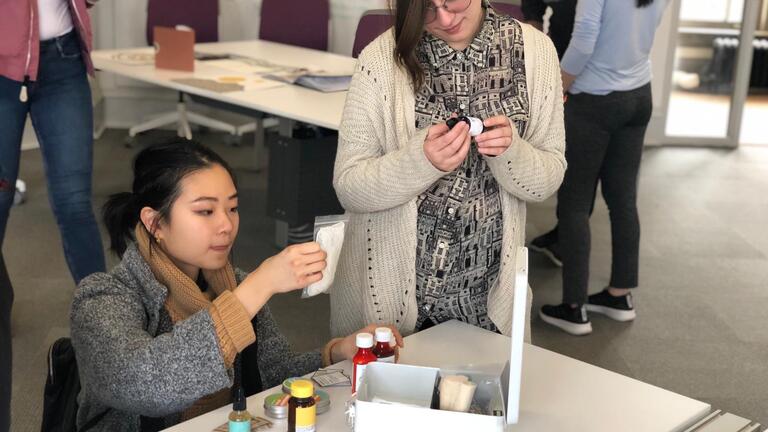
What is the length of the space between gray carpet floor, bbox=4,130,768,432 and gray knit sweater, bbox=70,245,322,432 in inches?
54.2

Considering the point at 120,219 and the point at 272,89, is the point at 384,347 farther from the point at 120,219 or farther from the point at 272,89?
the point at 272,89

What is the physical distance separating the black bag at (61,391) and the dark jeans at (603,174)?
2.30 meters

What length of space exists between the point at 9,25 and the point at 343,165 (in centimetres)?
142

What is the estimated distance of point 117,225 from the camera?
193cm

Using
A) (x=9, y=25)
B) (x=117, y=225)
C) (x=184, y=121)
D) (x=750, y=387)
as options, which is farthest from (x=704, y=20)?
(x=117, y=225)

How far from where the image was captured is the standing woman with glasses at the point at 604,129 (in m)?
3.51

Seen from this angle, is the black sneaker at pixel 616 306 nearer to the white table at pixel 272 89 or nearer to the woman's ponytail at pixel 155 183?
the white table at pixel 272 89

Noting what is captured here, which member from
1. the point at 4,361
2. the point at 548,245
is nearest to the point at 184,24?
the point at 548,245

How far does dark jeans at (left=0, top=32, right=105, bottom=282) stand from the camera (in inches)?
119

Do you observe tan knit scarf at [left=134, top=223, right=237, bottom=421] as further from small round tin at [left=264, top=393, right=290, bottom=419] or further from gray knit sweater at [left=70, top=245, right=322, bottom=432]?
small round tin at [left=264, top=393, right=290, bottom=419]

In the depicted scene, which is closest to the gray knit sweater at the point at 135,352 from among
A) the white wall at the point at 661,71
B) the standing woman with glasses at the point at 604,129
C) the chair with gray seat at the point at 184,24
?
the standing woman with glasses at the point at 604,129

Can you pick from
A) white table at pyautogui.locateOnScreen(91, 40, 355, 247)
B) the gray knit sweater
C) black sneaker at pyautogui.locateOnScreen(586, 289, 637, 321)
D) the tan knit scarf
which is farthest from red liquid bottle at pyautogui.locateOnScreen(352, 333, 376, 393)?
black sneaker at pyautogui.locateOnScreen(586, 289, 637, 321)

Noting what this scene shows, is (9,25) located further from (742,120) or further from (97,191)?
(742,120)

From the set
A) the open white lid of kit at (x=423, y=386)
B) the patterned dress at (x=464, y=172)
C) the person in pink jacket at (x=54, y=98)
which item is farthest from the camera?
the person in pink jacket at (x=54, y=98)
